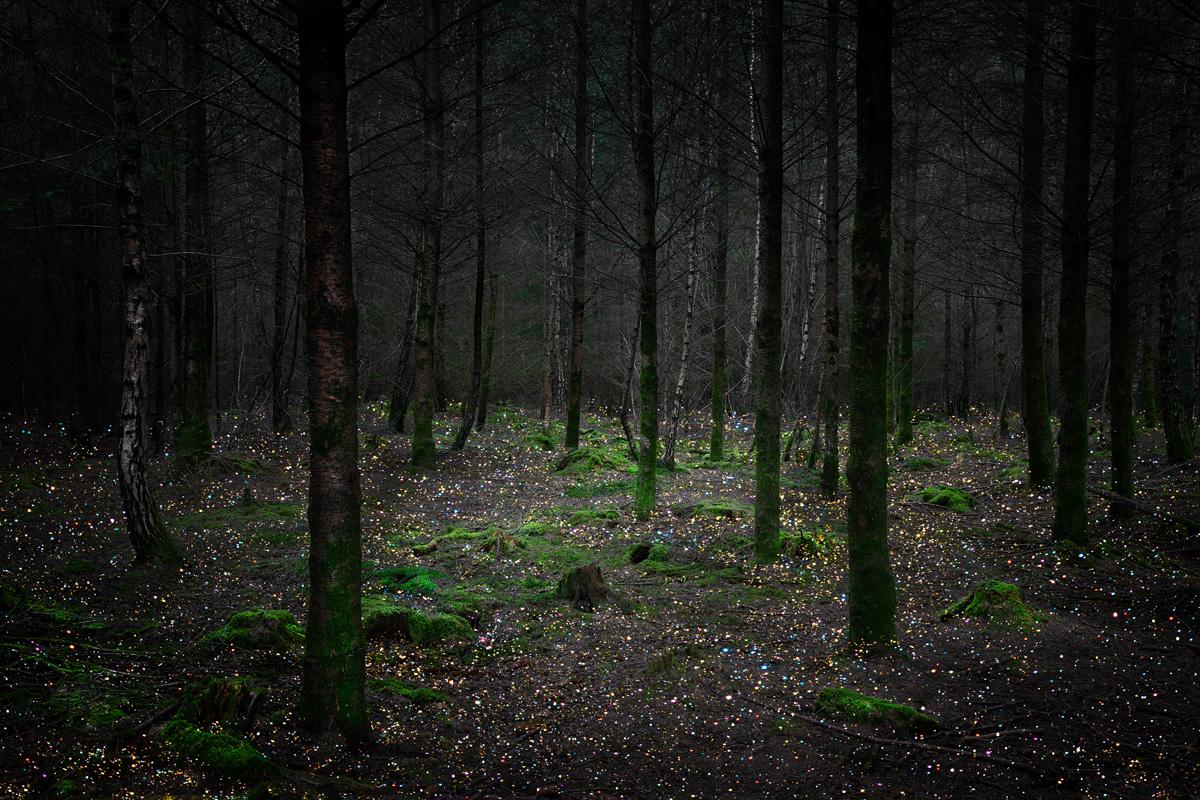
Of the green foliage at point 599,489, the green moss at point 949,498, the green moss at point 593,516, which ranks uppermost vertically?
the green moss at point 949,498

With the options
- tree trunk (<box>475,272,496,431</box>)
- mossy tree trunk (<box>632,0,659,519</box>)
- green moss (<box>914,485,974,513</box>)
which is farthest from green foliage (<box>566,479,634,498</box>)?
tree trunk (<box>475,272,496,431</box>)

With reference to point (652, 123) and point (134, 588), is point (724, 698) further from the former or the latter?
point (652, 123)

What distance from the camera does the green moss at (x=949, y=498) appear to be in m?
11.5

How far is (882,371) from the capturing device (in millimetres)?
5957

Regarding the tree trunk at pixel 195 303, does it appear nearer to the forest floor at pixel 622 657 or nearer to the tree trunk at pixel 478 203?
the forest floor at pixel 622 657

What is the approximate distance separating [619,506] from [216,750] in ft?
28.3

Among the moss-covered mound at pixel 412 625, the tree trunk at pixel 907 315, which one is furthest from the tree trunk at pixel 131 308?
the tree trunk at pixel 907 315

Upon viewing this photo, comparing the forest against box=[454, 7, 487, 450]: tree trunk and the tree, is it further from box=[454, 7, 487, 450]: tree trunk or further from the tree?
box=[454, 7, 487, 450]: tree trunk

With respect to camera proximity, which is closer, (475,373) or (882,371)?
(882,371)

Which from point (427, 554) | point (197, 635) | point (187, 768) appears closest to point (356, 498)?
point (187, 768)

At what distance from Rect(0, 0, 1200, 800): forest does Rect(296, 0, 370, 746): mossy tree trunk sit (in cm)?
2

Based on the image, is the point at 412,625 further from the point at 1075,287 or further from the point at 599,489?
the point at 1075,287

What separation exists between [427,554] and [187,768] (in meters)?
5.50

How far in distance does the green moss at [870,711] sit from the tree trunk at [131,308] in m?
7.06
